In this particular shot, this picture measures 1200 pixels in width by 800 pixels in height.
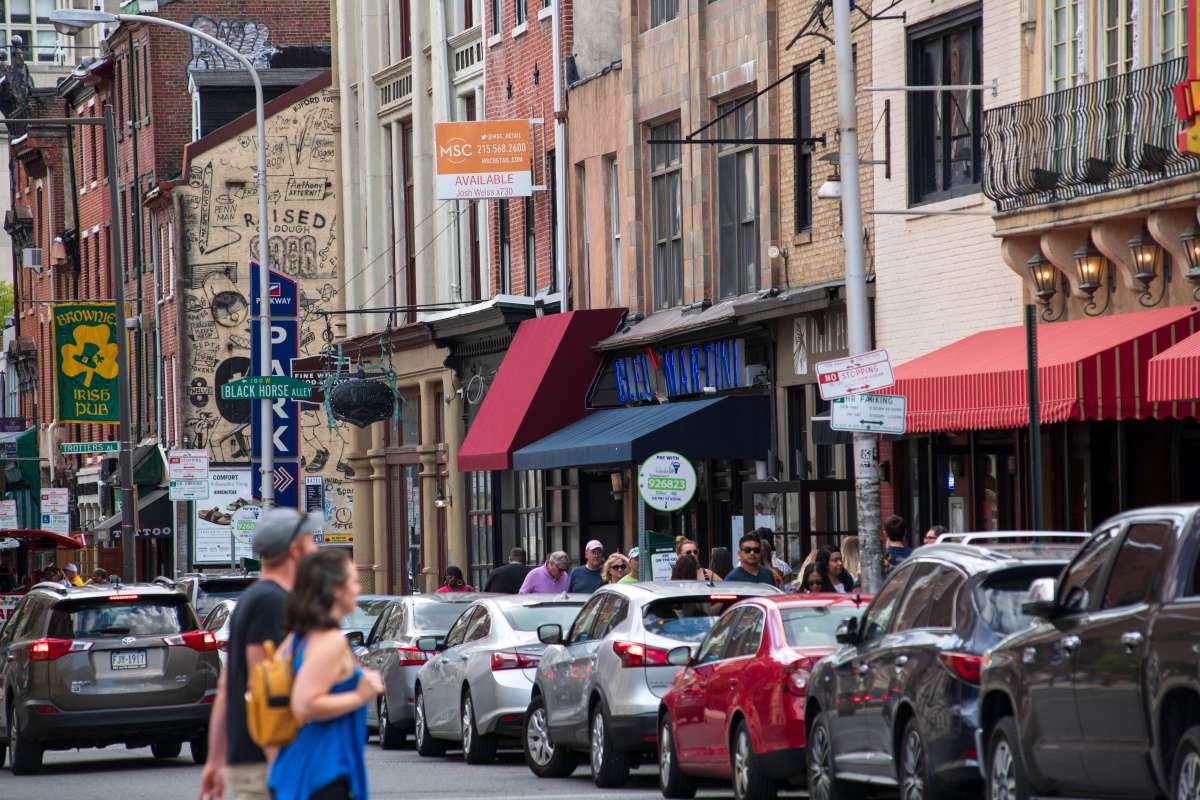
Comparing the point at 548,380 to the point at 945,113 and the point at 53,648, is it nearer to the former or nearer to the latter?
the point at 945,113

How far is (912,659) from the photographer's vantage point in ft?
42.9

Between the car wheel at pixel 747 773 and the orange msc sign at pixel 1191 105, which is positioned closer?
the car wheel at pixel 747 773

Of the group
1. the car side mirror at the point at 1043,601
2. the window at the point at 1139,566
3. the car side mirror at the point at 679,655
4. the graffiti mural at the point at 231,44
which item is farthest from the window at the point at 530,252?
the window at the point at 1139,566

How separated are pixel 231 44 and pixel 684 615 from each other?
4633 cm

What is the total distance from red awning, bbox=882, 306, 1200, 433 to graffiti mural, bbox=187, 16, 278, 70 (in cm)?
3994

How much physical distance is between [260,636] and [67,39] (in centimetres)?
9967

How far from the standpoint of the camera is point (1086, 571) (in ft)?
38.0

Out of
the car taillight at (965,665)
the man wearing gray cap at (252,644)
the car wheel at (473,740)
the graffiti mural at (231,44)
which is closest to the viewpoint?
the man wearing gray cap at (252,644)

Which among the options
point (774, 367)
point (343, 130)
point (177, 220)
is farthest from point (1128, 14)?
point (177, 220)

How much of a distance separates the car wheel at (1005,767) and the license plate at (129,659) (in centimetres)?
1067

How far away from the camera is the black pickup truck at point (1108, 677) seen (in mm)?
10383

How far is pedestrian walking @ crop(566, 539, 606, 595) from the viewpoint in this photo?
26.3 metres

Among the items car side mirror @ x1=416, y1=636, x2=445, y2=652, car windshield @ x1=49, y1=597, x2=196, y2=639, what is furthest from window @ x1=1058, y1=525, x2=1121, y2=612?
car windshield @ x1=49, y1=597, x2=196, y2=639

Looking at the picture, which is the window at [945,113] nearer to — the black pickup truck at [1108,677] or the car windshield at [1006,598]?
the car windshield at [1006,598]
